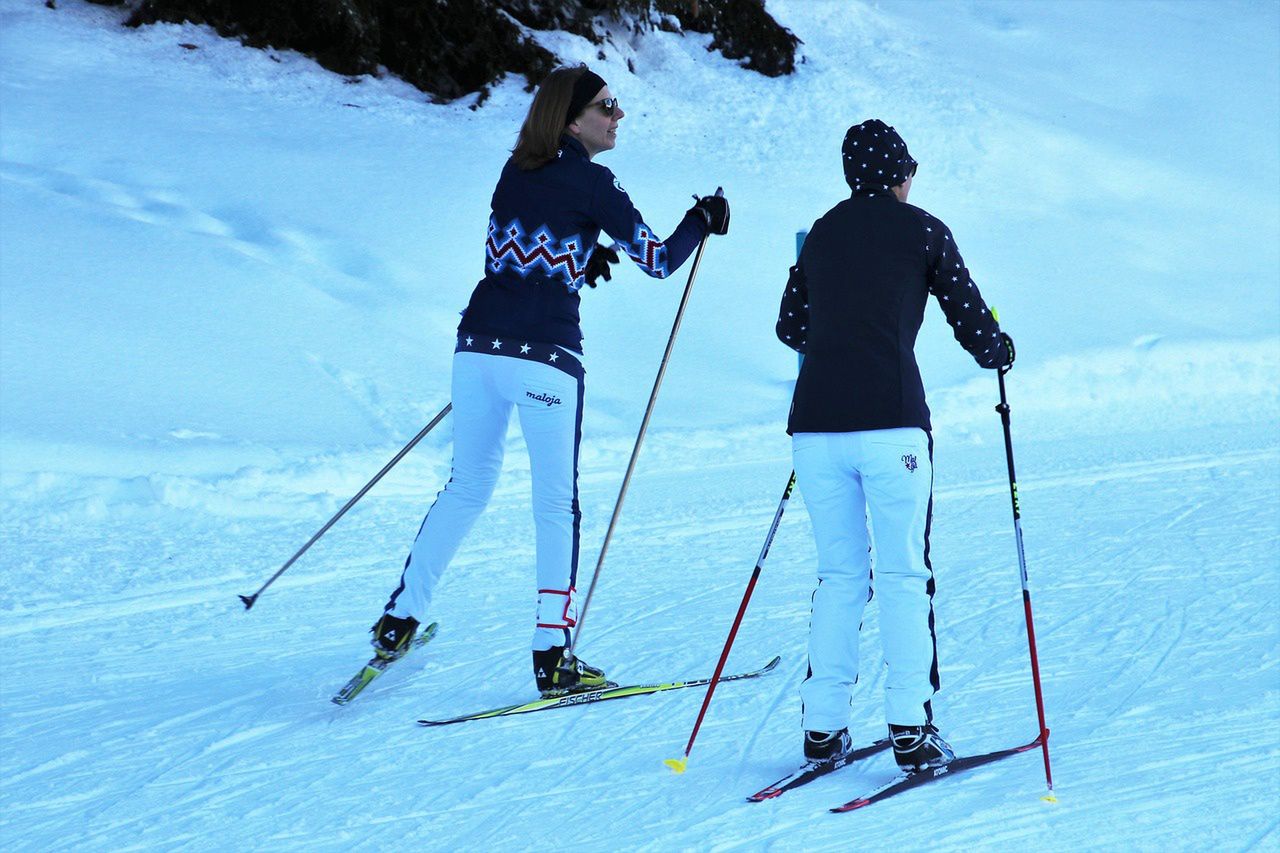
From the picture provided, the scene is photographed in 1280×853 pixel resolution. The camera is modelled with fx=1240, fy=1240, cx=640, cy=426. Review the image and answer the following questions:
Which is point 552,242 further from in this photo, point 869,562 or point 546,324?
point 869,562

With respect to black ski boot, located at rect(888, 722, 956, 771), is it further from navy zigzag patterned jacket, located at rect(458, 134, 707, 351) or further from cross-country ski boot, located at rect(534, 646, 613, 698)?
navy zigzag patterned jacket, located at rect(458, 134, 707, 351)

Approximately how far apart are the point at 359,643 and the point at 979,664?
2.15 meters

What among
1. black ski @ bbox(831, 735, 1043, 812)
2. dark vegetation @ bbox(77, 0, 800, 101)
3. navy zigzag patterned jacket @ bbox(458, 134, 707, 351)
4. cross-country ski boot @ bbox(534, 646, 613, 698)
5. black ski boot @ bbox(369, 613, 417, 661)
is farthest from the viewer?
dark vegetation @ bbox(77, 0, 800, 101)

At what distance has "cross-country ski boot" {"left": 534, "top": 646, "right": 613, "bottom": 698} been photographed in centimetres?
361

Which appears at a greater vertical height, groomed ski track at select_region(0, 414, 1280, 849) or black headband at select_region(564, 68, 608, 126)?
black headband at select_region(564, 68, 608, 126)

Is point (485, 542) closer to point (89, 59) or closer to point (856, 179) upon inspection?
point (856, 179)

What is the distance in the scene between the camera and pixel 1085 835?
2.55 m

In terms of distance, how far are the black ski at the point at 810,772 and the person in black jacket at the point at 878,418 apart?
0.46 feet

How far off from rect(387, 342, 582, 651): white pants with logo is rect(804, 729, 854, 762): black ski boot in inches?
35.8

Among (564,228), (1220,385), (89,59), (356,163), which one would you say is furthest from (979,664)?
(89,59)

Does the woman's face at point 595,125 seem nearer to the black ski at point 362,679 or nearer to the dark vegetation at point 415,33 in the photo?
the black ski at point 362,679

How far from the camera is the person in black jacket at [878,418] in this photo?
2.77 meters

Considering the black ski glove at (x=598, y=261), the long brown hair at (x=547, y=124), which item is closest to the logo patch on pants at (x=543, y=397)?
the black ski glove at (x=598, y=261)

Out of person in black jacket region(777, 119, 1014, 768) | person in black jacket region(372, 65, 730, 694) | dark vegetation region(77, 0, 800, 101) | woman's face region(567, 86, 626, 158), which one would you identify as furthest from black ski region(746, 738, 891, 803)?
dark vegetation region(77, 0, 800, 101)
